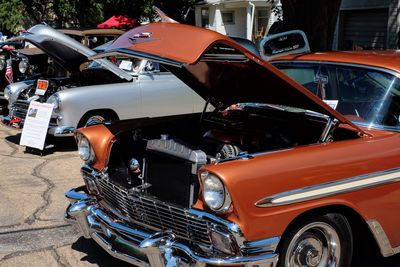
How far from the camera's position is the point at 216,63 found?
3.73m

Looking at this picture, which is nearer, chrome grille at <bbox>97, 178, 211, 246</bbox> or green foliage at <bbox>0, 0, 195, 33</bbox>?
chrome grille at <bbox>97, 178, 211, 246</bbox>

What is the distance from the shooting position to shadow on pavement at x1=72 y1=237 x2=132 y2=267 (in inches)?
155

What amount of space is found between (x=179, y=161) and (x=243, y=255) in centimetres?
84

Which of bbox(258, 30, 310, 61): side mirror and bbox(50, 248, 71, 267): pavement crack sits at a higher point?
bbox(258, 30, 310, 61): side mirror

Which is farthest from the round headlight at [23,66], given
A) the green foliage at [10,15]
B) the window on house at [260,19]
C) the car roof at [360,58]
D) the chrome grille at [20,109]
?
the green foliage at [10,15]

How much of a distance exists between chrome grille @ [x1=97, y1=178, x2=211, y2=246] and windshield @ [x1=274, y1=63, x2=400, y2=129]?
58.6 inches

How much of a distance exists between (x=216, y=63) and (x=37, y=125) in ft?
14.5

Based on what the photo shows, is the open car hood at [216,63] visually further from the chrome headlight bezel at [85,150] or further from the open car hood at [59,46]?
the open car hood at [59,46]

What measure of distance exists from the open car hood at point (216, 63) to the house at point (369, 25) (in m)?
8.67

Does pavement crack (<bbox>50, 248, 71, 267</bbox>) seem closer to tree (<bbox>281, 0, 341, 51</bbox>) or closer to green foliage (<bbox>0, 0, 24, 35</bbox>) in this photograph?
tree (<bbox>281, 0, 341, 51</bbox>)

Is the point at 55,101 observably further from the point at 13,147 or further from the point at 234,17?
the point at 234,17

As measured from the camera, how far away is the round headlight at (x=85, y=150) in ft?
12.7

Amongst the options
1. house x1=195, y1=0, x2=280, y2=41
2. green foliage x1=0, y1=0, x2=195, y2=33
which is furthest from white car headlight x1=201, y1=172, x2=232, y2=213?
house x1=195, y1=0, x2=280, y2=41

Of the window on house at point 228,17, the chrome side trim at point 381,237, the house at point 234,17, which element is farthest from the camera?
the window on house at point 228,17
